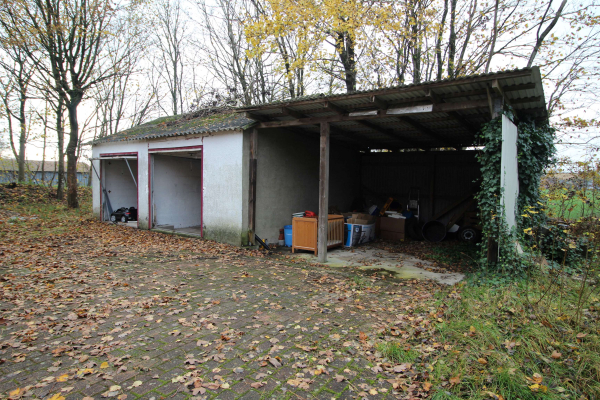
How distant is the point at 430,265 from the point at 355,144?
5.75 metres

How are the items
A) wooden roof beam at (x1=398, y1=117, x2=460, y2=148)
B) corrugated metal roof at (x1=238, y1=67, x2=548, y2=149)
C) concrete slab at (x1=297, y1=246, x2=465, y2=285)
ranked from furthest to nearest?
wooden roof beam at (x1=398, y1=117, x2=460, y2=148), concrete slab at (x1=297, y1=246, x2=465, y2=285), corrugated metal roof at (x1=238, y1=67, x2=548, y2=149)

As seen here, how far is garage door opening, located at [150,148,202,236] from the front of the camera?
11.2m

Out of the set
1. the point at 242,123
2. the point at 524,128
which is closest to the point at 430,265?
the point at 524,128

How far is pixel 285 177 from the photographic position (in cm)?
983

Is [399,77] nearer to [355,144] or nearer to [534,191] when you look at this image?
[355,144]

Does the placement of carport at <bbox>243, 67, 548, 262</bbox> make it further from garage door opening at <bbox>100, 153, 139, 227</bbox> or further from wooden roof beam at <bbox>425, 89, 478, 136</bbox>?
garage door opening at <bbox>100, 153, 139, 227</bbox>

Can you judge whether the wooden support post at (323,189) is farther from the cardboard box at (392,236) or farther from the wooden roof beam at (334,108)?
the cardboard box at (392,236)

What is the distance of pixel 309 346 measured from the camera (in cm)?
343

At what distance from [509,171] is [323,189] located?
3.54m

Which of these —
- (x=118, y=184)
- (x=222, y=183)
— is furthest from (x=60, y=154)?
(x=222, y=183)

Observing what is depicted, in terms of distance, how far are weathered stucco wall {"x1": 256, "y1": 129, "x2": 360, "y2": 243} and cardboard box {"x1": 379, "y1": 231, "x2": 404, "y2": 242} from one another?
196 centimetres

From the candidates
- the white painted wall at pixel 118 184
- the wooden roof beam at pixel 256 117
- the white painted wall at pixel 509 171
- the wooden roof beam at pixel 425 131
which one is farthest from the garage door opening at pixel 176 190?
the white painted wall at pixel 509 171

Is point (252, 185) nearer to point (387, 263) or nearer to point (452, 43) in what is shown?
point (387, 263)

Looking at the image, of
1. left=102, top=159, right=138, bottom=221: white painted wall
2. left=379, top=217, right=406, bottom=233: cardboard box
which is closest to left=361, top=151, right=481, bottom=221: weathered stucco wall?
left=379, top=217, right=406, bottom=233: cardboard box
